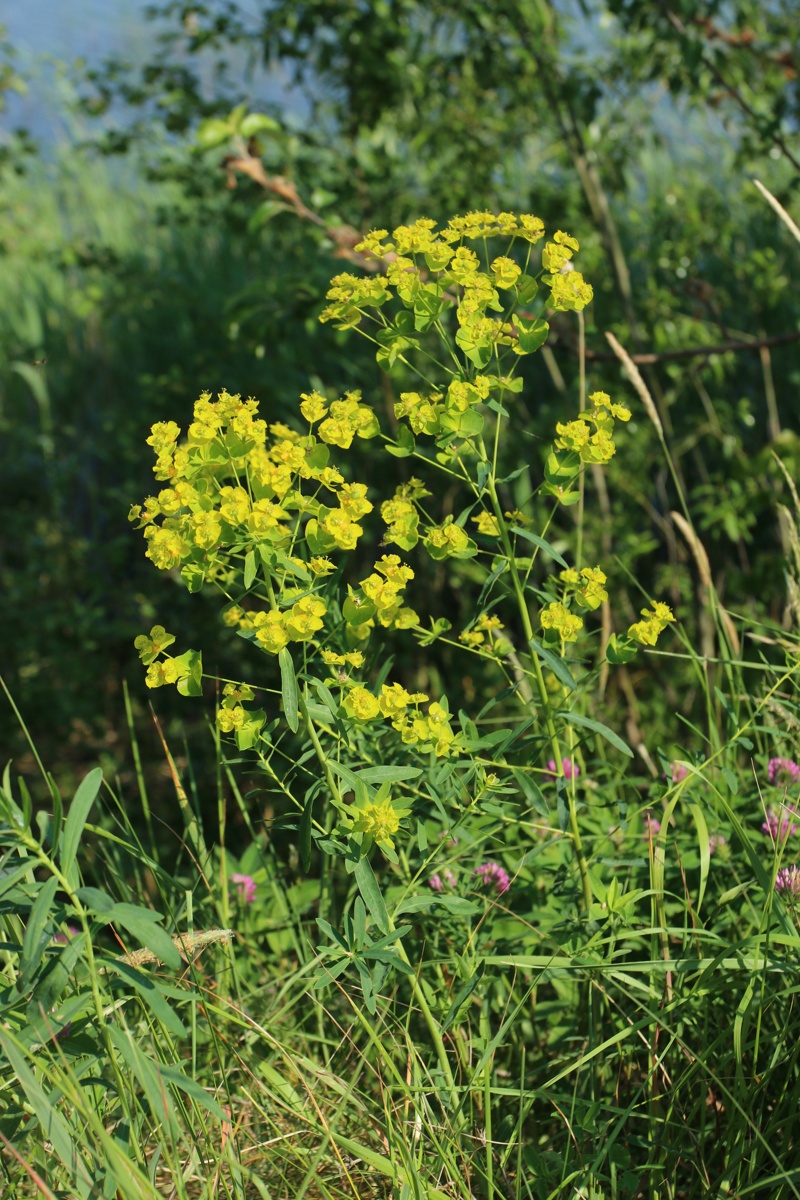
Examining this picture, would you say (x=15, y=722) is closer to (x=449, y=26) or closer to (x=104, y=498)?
(x=104, y=498)

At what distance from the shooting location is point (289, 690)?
47.7 inches

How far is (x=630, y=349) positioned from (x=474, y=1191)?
226cm

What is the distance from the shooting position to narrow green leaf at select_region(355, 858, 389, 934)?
1186mm

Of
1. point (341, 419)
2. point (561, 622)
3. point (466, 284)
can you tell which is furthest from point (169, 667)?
point (466, 284)

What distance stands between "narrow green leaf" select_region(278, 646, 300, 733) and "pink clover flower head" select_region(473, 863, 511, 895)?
54cm

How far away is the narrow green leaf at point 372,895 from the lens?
1.19 metres

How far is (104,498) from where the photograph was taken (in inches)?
167

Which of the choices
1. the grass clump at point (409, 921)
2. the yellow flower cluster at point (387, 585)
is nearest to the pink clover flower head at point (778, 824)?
the grass clump at point (409, 921)

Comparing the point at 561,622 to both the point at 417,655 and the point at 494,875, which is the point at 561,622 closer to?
the point at 494,875

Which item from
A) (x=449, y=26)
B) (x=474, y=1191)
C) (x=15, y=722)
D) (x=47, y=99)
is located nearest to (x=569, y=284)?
Result: (x=474, y=1191)

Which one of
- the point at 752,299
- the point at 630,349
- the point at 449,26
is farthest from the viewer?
the point at 752,299

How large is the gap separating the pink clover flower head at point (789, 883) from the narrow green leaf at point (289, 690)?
28.6 inches

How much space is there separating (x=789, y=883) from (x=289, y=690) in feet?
2.50

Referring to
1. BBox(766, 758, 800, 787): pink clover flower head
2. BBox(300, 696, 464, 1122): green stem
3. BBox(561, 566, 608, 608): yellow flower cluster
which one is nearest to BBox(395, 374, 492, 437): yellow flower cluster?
BBox(561, 566, 608, 608): yellow flower cluster
